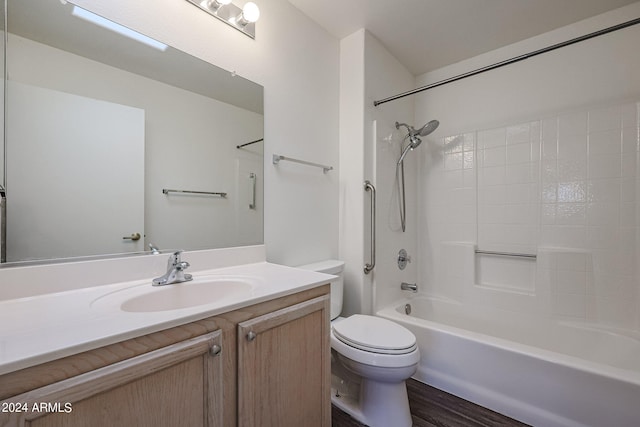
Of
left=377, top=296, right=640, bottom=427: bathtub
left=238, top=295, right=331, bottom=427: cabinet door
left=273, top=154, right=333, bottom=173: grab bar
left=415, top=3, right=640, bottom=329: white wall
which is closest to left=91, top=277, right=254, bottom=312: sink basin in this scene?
left=238, top=295, right=331, bottom=427: cabinet door

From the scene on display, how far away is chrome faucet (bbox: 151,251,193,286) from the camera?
3.46ft

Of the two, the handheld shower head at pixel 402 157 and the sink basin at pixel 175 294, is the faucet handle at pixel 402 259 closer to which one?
the handheld shower head at pixel 402 157

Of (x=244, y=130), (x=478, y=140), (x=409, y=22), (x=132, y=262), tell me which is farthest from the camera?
(x=478, y=140)

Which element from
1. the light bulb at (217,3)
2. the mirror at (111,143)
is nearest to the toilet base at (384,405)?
the mirror at (111,143)

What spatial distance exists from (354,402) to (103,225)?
1508 millimetres

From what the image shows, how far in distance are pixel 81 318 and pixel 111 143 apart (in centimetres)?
68

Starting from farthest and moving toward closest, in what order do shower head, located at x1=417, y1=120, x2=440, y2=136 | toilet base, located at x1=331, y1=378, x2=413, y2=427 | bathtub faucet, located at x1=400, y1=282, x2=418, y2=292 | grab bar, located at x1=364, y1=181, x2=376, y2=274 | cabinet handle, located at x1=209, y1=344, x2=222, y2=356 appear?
bathtub faucet, located at x1=400, y1=282, x2=418, y2=292 → shower head, located at x1=417, y1=120, x2=440, y2=136 → grab bar, located at x1=364, y1=181, x2=376, y2=274 → toilet base, located at x1=331, y1=378, x2=413, y2=427 → cabinet handle, located at x1=209, y1=344, x2=222, y2=356

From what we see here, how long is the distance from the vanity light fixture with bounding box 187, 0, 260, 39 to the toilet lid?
5.48 ft

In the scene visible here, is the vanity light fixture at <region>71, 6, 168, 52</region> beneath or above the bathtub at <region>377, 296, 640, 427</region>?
above

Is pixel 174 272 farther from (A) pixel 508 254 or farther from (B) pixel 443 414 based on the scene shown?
(A) pixel 508 254

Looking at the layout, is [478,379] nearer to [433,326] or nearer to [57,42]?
[433,326]

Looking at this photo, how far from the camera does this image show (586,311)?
71.5 inches

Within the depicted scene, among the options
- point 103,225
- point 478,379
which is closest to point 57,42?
point 103,225

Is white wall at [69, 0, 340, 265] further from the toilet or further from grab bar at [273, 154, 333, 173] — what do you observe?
the toilet
